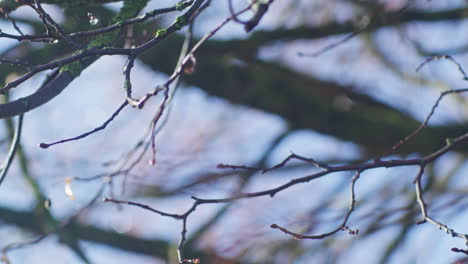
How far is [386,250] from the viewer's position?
398 cm

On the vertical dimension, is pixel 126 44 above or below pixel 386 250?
below

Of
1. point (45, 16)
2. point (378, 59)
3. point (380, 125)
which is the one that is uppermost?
point (378, 59)

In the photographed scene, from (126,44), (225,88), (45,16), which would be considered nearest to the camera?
(45,16)

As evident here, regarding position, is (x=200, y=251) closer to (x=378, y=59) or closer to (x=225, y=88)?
(x=225, y=88)

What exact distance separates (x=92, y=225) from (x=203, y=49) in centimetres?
124

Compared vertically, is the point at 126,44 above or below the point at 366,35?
below

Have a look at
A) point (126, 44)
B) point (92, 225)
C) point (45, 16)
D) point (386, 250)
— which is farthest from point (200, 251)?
point (45, 16)

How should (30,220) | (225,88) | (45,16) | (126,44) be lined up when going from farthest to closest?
(30,220), (225,88), (126,44), (45,16)

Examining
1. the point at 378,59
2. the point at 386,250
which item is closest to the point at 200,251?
the point at 386,250

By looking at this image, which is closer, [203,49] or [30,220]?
[203,49]

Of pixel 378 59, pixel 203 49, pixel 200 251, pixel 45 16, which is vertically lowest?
pixel 45 16

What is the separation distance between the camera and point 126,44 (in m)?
2.06

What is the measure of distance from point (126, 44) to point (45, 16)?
519mm

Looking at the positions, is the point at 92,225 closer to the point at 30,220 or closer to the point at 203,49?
the point at 30,220
